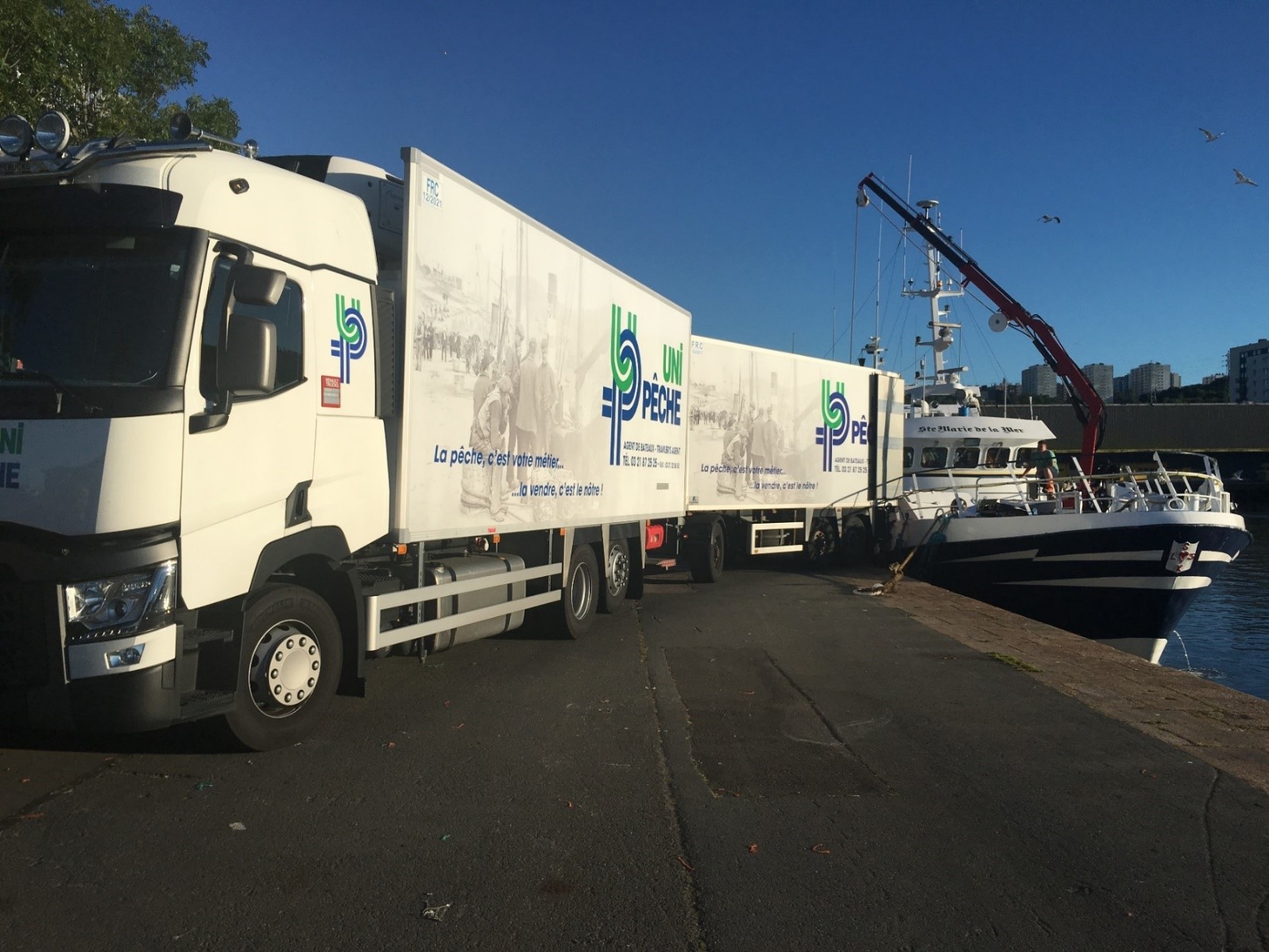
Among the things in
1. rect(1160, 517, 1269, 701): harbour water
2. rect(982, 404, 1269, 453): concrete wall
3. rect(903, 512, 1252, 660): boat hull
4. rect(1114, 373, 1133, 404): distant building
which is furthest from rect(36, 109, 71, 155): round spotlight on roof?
rect(1114, 373, 1133, 404): distant building

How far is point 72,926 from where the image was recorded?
359cm

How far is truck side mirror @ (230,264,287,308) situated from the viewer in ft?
16.6

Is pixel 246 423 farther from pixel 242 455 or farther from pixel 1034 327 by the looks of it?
pixel 1034 327

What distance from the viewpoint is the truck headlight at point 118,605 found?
4.48m

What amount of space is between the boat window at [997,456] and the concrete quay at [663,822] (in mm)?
12540

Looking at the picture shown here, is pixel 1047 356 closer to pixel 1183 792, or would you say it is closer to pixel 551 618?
pixel 551 618

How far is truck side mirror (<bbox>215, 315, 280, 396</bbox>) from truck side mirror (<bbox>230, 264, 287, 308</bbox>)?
0.35 feet

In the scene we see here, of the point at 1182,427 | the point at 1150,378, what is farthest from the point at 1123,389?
the point at 1182,427

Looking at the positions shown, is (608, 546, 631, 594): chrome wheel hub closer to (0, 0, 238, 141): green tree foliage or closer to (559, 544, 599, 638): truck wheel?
(559, 544, 599, 638): truck wheel

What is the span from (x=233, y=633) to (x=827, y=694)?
182 inches

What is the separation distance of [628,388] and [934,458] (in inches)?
486

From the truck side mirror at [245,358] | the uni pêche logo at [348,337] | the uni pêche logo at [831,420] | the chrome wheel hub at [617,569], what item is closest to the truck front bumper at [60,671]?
the truck side mirror at [245,358]

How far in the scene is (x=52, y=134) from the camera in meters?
5.13

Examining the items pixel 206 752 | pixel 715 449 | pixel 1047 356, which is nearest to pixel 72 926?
pixel 206 752
